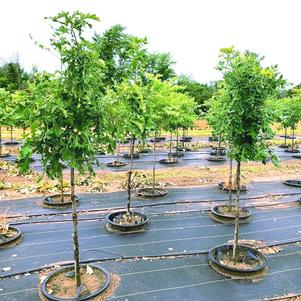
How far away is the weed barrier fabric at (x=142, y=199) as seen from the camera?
9.67 meters

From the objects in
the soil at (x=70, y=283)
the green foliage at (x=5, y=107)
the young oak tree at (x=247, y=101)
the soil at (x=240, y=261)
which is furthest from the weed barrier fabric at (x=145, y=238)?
the green foliage at (x=5, y=107)

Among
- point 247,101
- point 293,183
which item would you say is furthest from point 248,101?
point 293,183

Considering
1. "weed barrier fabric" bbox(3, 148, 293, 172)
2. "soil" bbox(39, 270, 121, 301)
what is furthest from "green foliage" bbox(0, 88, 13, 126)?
"soil" bbox(39, 270, 121, 301)

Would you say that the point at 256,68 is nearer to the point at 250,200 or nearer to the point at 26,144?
the point at 26,144

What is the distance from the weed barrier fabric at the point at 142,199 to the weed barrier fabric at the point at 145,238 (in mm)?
1166

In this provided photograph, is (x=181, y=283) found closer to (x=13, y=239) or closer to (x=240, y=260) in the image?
(x=240, y=260)

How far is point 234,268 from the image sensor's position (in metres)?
6.13

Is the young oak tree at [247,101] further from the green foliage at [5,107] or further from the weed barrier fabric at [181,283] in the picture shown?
the green foliage at [5,107]

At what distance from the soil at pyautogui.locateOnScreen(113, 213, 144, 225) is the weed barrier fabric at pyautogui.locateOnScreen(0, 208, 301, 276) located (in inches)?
12.4

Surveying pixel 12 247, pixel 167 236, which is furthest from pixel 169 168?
pixel 12 247

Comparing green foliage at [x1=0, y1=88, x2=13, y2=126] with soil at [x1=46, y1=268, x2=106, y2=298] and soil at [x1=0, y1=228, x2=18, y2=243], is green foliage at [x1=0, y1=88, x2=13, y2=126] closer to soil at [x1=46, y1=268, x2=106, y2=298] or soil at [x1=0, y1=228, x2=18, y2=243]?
soil at [x1=0, y1=228, x2=18, y2=243]

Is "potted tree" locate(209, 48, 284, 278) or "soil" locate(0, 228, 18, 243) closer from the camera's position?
"potted tree" locate(209, 48, 284, 278)

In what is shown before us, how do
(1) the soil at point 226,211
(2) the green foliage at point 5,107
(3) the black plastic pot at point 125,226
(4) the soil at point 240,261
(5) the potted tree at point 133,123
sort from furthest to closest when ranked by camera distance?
1. (2) the green foliage at point 5,107
2. (1) the soil at point 226,211
3. (3) the black plastic pot at point 125,226
4. (5) the potted tree at point 133,123
5. (4) the soil at point 240,261

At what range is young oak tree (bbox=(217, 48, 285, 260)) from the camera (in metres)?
5.92
